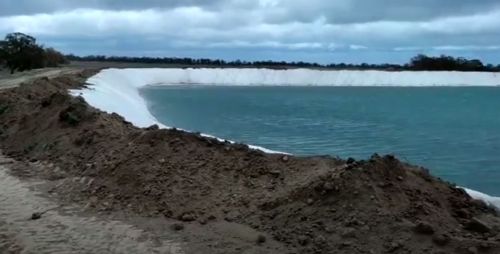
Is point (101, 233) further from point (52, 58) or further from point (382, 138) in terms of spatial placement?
point (52, 58)

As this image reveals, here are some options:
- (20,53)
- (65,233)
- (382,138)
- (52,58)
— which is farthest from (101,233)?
(52,58)

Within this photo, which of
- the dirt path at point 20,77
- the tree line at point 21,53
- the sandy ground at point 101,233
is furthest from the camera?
the tree line at point 21,53

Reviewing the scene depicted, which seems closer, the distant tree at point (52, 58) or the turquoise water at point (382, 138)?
the turquoise water at point (382, 138)

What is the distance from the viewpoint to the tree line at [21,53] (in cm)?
8212

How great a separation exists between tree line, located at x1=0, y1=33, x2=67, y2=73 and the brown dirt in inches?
2786

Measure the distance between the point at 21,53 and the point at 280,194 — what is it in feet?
261

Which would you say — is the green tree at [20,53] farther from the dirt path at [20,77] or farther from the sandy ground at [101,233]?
the sandy ground at [101,233]

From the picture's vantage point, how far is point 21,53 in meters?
84.9

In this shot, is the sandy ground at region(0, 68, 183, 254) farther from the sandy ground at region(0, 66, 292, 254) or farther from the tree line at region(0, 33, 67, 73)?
the tree line at region(0, 33, 67, 73)

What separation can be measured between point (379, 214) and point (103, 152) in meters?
6.94

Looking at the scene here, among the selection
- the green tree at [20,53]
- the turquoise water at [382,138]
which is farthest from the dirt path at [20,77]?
the green tree at [20,53]

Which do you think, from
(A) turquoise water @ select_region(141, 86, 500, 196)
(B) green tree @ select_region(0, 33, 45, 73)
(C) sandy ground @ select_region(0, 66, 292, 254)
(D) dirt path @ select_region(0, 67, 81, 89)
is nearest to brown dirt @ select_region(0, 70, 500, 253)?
(C) sandy ground @ select_region(0, 66, 292, 254)

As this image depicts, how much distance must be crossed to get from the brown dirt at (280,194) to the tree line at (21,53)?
70.8 metres

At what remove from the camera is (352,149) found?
24516mm
